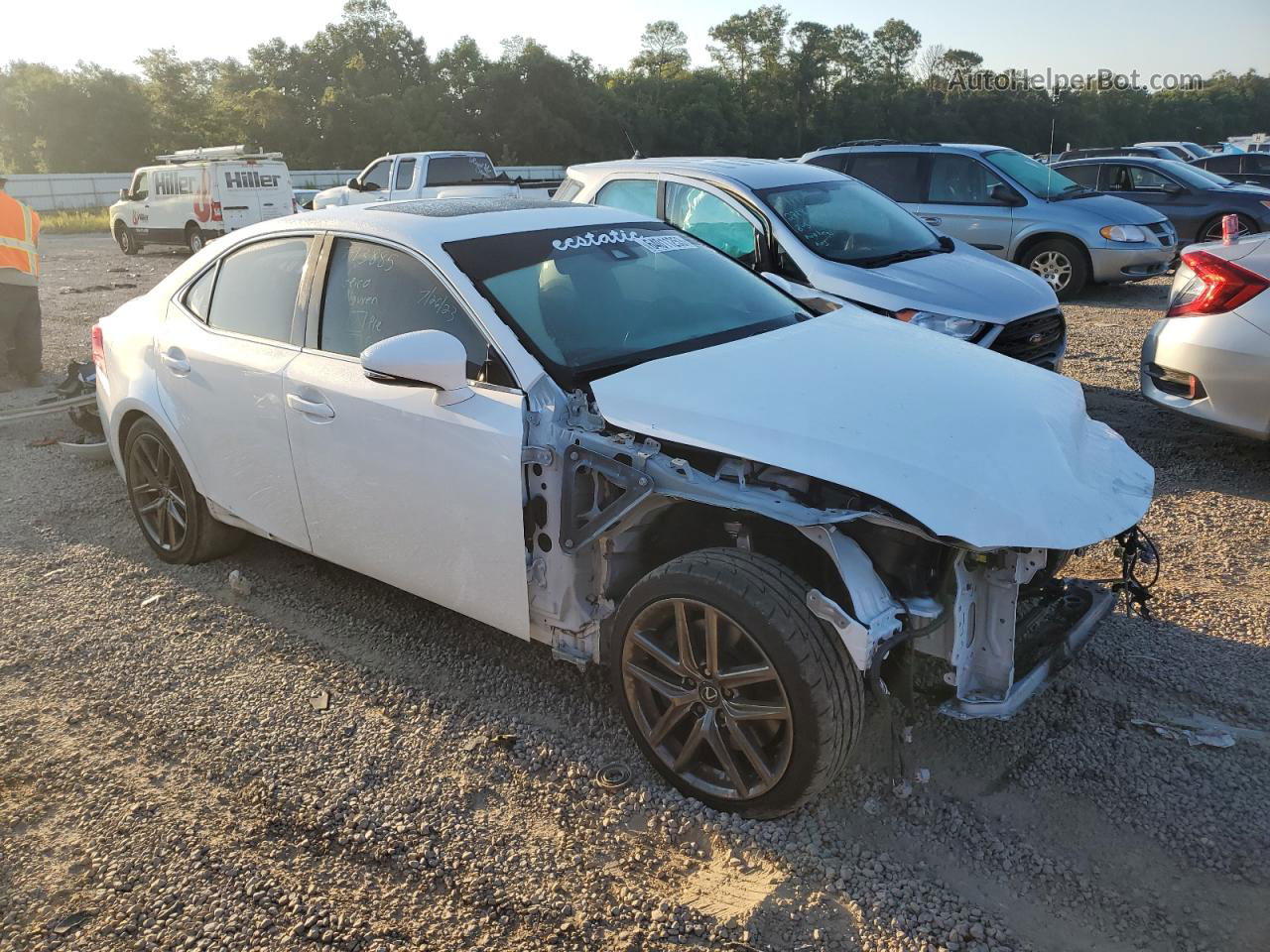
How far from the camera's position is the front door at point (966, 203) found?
11.4 metres

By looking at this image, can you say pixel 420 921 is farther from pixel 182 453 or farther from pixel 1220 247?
pixel 1220 247

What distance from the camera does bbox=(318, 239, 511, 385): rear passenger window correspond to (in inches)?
136

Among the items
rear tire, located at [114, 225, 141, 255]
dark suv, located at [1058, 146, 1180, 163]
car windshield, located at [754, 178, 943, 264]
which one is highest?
A: dark suv, located at [1058, 146, 1180, 163]

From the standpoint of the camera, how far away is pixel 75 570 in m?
4.96

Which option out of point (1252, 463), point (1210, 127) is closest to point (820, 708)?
point (1252, 463)

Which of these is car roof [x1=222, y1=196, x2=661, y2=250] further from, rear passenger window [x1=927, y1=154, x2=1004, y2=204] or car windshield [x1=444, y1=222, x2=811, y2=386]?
rear passenger window [x1=927, y1=154, x2=1004, y2=204]

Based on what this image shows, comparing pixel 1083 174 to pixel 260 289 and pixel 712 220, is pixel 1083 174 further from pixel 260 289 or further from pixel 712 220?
pixel 260 289

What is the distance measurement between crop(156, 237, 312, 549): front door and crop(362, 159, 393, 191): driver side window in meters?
13.8

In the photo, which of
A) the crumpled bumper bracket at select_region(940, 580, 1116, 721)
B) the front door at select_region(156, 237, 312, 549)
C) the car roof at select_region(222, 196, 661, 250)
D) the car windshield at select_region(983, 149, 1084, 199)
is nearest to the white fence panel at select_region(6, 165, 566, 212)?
the car windshield at select_region(983, 149, 1084, 199)

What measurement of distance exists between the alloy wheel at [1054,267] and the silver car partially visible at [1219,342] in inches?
244

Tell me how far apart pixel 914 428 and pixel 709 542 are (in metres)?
0.78

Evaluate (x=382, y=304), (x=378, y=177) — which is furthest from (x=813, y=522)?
(x=378, y=177)

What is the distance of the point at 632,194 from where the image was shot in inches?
297

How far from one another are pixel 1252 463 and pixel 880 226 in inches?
120
